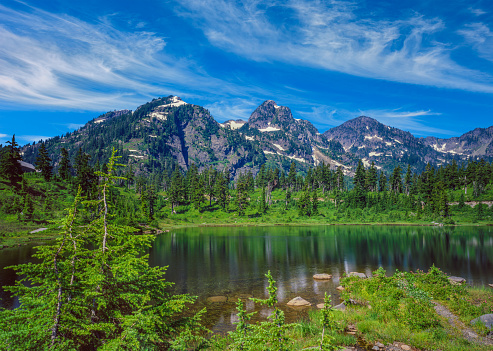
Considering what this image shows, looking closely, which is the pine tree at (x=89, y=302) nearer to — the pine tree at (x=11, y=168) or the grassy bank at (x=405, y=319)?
the grassy bank at (x=405, y=319)

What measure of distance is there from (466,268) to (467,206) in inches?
4359

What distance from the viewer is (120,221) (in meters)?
74.9

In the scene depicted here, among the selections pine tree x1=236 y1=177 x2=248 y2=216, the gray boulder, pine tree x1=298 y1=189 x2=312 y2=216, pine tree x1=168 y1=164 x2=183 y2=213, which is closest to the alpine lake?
the gray boulder

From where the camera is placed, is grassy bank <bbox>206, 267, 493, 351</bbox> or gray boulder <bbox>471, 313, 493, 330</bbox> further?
gray boulder <bbox>471, 313, 493, 330</bbox>

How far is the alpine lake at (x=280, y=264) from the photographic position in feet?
87.8

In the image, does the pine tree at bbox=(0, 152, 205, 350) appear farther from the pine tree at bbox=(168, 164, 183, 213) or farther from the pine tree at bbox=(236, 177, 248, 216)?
the pine tree at bbox=(236, 177, 248, 216)

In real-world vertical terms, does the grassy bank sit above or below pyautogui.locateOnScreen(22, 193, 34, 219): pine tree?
below

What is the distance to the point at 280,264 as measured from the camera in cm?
4322

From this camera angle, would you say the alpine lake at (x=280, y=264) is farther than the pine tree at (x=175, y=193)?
No

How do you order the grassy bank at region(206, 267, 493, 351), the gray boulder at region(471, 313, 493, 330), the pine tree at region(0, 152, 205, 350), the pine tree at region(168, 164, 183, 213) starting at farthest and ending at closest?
the pine tree at region(168, 164, 183, 213)
the gray boulder at region(471, 313, 493, 330)
the grassy bank at region(206, 267, 493, 351)
the pine tree at region(0, 152, 205, 350)

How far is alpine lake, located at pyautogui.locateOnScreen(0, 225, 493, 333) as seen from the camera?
87.8 ft

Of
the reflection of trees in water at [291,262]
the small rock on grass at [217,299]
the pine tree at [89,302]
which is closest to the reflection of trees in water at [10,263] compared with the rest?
the reflection of trees in water at [291,262]

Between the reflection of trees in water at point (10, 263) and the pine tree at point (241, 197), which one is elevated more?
the pine tree at point (241, 197)

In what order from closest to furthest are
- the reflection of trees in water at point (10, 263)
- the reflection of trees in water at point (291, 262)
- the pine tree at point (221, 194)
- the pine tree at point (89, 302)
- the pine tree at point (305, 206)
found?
the pine tree at point (89, 302) < the reflection of trees in water at point (10, 263) < the reflection of trees in water at point (291, 262) < the pine tree at point (305, 206) < the pine tree at point (221, 194)
